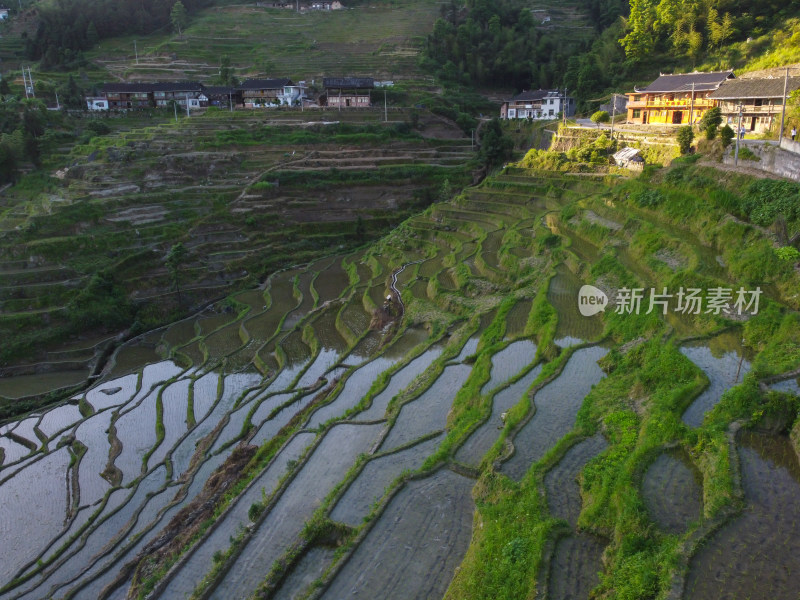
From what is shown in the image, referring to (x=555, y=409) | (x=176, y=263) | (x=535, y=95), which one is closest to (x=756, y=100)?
(x=555, y=409)

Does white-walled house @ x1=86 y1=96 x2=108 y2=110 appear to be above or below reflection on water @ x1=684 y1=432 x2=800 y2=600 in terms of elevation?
above

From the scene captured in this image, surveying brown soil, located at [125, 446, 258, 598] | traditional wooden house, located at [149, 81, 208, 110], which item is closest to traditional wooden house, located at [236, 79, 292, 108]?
traditional wooden house, located at [149, 81, 208, 110]

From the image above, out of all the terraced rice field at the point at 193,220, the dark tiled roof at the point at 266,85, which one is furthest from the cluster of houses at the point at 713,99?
the dark tiled roof at the point at 266,85

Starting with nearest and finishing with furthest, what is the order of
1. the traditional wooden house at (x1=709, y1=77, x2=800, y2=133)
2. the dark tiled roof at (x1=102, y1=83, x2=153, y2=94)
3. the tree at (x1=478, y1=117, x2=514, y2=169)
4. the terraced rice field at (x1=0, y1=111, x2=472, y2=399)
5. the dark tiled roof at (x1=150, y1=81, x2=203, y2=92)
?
the traditional wooden house at (x1=709, y1=77, x2=800, y2=133) → the terraced rice field at (x1=0, y1=111, x2=472, y2=399) → the tree at (x1=478, y1=117, x2=514, y2=169) → the dark tiled roof at (x1=102, y1=83, x2=153, y2=94) → the dark tiled roof at (x1=150, y1=81, x2=203, y2=92)

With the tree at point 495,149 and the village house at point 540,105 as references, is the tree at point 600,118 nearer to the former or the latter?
the tree at point 495,149

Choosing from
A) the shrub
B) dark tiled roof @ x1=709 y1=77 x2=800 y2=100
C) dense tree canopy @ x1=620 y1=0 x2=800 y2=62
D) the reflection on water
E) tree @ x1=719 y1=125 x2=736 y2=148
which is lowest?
the reflection on water

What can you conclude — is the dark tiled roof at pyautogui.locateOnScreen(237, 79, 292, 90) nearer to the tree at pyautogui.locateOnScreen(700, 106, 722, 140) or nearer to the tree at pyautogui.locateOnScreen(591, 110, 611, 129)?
the tree at pyautogui.locateOnScreen(591, 110, 611, 129)

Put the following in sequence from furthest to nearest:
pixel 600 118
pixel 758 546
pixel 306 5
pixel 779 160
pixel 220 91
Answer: pixel 306 5, pixel 220 91, pixel 600 118, pixel 779 160, pixel 758 546

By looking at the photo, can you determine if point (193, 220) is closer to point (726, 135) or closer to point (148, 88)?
point (148, 88)
